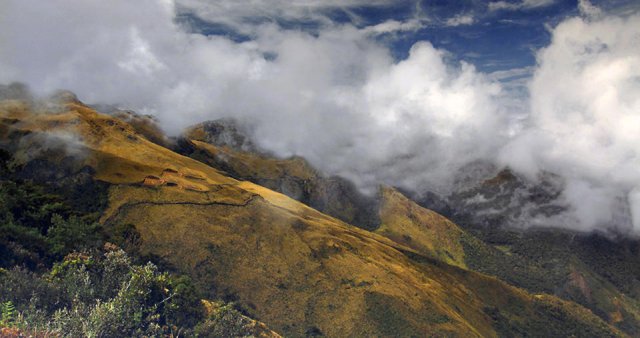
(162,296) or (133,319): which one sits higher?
(133,319)

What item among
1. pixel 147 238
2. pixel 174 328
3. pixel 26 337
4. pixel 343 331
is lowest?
pixel 343 331

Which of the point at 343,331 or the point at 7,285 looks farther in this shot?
the point at 343,331

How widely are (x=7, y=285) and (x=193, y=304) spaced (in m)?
60.3

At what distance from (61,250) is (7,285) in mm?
44945

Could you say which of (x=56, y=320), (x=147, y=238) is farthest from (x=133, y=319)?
(x=147, y=238)

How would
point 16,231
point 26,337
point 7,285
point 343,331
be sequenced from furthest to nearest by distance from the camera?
point 343,331
point 16,231
point 7,285
point 26,337

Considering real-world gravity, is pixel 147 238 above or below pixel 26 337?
below

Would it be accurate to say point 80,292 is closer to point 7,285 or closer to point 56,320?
point 7,285

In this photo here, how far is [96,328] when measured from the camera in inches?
3044

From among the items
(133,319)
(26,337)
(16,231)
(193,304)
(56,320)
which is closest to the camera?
(26,337)

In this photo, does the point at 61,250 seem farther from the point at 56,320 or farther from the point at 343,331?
the point at 343,331

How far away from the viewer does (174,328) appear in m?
120

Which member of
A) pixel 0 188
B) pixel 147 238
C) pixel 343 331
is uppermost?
pixel 0 188

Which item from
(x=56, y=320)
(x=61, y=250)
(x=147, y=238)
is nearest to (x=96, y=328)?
(x=56, y=320)
